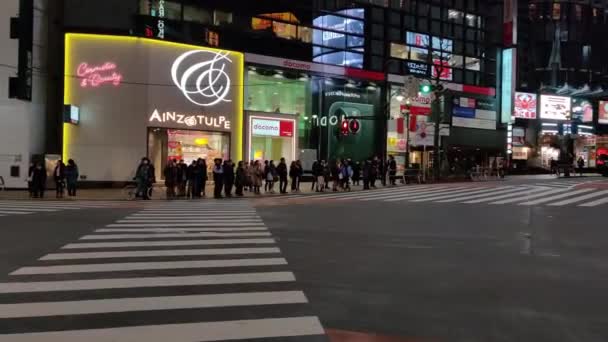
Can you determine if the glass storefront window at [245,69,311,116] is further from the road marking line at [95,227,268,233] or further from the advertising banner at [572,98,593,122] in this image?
the advertising banner at [572,98,593,122]

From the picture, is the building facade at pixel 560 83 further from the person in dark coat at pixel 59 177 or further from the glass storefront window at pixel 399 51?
the person in dark coat at pixel 59 177

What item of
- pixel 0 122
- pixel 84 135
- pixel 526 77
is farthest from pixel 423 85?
pixel 526 77

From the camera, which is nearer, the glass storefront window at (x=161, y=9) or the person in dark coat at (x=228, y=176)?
the person in dark coat at (x=228, y=176)

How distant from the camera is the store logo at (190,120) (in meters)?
31.7

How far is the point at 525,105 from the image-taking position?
6156 centimetres

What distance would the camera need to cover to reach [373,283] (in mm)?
8375

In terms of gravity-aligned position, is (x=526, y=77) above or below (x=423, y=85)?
above

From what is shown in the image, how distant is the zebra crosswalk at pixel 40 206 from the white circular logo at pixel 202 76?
→ 37.2 ft


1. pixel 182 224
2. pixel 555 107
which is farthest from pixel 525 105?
pixel 182 224

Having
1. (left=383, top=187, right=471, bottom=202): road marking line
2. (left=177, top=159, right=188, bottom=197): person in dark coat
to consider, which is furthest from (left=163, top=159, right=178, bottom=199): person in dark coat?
(left=383, top=187, right=471, bottom=202): road marking line

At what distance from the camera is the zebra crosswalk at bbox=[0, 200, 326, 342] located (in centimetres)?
593

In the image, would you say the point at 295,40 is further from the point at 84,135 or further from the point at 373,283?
the point at 373,283

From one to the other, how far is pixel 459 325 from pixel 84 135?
2757cm

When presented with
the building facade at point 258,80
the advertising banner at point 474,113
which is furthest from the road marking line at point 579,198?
the advertising banner at point 474,113
